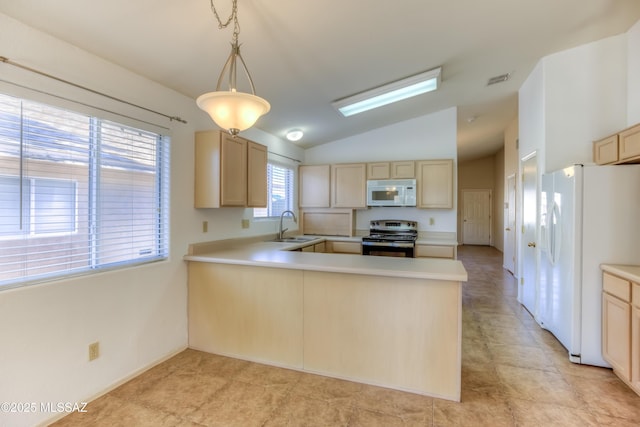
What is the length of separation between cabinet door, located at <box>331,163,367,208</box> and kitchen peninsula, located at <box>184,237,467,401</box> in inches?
83.3

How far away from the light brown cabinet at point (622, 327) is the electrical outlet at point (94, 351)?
12.1ft

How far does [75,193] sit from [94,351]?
42.5 inches

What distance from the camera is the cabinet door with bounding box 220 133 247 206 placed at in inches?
109

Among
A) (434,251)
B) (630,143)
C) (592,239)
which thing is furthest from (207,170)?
(630,143)

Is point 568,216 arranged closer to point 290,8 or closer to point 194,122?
point 290,8

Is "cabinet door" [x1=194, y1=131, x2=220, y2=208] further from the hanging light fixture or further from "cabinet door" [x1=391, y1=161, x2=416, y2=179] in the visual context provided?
"cabinet door" [x1=391, y1=161, x2=416, y2=179]

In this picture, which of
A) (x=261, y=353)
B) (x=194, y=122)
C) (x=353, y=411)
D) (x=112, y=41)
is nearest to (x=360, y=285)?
(x=353, y=411)

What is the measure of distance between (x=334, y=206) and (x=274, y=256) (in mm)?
2252

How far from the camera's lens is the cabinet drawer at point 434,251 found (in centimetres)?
398

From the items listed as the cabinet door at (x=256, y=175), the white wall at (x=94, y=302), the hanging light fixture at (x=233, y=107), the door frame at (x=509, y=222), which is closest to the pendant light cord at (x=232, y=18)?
the hanging light fixture at (x=233, y=107)

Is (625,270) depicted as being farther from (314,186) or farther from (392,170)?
(314,186)

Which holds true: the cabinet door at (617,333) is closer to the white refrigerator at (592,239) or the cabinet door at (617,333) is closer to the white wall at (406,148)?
the white refrigerator at (592,239)

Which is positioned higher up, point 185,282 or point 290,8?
point 290,8

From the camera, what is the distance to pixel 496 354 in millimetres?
2723
